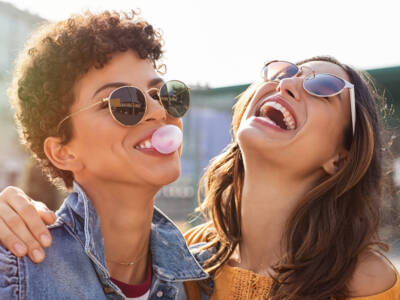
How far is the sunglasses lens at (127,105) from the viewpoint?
226 cm

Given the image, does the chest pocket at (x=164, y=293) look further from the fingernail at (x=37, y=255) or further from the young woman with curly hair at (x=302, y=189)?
the fingernail at (x=37, y=255)

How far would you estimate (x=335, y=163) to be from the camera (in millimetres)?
2750

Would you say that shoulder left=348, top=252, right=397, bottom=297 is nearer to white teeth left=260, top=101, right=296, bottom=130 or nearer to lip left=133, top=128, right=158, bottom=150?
white teeth left=260, top=101, right=296, bottom=130

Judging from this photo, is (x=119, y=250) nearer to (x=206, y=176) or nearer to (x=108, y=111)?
(x=108, y=111)

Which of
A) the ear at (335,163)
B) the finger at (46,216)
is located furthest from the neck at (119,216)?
the ear at (335,163)

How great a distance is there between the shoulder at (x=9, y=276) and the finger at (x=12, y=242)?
3cm

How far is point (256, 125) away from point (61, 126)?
3.67 feet

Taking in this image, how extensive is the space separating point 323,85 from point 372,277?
1.15 metres

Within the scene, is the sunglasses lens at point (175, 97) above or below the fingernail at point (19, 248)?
above

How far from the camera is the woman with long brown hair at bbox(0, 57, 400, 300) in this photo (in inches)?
95.6

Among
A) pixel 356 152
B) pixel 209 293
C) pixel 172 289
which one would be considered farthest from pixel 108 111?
pixel 356 152

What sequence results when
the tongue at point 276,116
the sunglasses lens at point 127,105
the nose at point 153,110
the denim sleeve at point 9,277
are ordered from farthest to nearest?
the tongue at point 276,116 → the nose at point 153,110 → the sunglasses lens at point 127,105 → the denim sleeve at point 9,277

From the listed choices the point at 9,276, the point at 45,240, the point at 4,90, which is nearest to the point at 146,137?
the point at 45,240

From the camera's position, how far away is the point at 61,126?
241 centimetres
